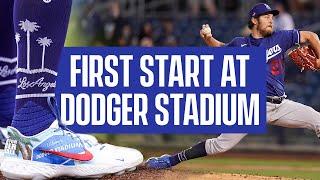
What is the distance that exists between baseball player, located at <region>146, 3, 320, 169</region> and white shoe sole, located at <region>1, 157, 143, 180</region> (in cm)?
65

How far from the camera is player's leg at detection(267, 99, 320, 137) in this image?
382 cm

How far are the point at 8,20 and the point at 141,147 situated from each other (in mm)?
6315

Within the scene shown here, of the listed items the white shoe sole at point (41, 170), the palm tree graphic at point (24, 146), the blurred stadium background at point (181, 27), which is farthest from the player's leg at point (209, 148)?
the blurred stadium background at point (181, 27)

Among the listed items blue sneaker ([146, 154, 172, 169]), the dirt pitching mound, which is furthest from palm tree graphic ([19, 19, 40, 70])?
blue sneaker ([146, 154, 172, 169])

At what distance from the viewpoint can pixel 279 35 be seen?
378 cm

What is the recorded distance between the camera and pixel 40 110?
117 inches

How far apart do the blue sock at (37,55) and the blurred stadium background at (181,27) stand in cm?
352

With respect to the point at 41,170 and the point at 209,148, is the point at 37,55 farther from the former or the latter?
the point at 209,148

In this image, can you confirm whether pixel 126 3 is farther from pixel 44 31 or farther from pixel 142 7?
pixel 44 31

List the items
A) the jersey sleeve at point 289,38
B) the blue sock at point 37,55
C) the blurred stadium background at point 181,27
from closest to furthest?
the blue sock at point 37,55
the jersey sleeve at point 289,38
the blurred stadium background at point 181,27

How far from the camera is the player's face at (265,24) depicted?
379 centimetres

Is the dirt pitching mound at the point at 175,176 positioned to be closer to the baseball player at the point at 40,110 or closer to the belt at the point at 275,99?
the baseball player at the point at 40,110

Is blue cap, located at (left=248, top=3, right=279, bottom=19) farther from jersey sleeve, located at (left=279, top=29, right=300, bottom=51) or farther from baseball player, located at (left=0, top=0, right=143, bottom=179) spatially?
baseball player, located at (left=0, top=0, right=143, bottom=179)

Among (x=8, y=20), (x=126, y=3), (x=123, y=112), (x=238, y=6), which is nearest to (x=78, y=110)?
(x=123, y=112)
